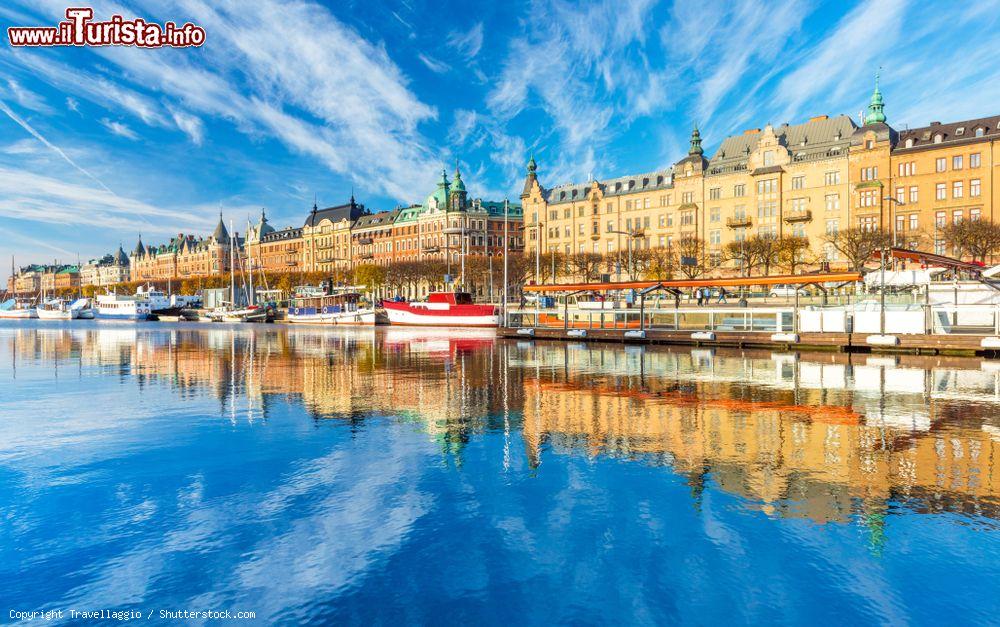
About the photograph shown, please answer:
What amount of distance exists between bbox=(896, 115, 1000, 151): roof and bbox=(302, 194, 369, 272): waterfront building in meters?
126

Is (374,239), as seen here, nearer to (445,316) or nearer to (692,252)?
(445,316)

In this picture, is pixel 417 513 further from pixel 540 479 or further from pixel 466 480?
pixel 540 479

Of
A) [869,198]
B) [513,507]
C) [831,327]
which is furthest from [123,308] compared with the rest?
[513,507]

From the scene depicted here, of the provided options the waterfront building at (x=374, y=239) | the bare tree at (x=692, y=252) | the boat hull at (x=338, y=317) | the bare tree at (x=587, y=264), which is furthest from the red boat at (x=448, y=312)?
the waterfront building at (x=374, y=239)

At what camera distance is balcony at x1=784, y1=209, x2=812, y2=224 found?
285 ft

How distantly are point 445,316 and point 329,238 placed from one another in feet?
349

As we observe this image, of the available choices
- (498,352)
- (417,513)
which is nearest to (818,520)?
(417,513)

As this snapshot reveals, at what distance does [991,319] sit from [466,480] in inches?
1759

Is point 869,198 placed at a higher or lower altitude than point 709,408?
higher

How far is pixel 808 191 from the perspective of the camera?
288 feet

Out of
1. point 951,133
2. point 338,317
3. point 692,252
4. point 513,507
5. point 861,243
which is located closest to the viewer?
point 513,507

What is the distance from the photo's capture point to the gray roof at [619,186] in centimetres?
10712

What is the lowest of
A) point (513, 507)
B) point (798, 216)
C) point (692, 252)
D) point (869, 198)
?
point (513, 507)

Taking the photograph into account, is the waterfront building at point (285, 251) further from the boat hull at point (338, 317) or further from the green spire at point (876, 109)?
the green spire at point (876, 109)
